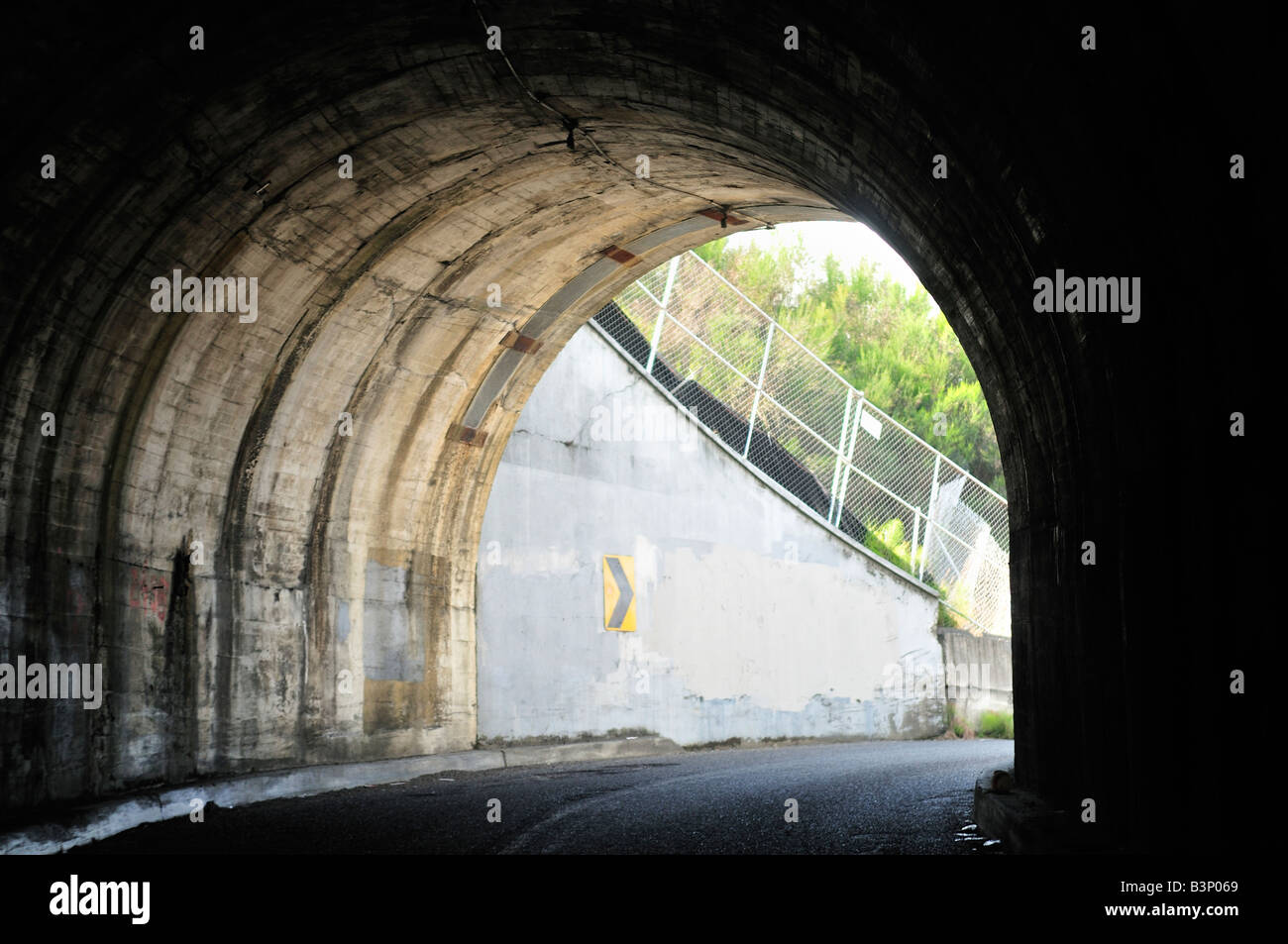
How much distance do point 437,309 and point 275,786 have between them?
4.79 metres

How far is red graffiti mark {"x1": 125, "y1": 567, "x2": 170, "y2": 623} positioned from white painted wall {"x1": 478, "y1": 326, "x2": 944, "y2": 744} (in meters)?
4.68

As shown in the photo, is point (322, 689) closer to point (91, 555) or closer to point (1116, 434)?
point (91, 555)

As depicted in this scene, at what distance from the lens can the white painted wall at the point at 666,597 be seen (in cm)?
1544

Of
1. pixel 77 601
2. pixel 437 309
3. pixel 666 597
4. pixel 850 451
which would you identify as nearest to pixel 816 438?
pixel 850 451

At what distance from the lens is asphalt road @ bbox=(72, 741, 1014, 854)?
7.48 metres

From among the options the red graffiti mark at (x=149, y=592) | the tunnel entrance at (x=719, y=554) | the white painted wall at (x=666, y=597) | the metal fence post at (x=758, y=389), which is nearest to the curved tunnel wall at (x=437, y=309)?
the red graffiti mark at (x=149, y=592)

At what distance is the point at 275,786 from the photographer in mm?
11320

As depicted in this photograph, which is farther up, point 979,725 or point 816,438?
point 816,438

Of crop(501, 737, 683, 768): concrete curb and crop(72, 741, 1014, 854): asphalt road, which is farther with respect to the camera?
crop(501, 737, 683, 768): concrete curb

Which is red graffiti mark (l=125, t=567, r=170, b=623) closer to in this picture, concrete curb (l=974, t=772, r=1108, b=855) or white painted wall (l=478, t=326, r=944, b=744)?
white painted wall (l=478, t=326, r=944, b=744)

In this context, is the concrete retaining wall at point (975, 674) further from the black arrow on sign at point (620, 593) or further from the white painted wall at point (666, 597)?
the black arrow on sign at point (620, 593)

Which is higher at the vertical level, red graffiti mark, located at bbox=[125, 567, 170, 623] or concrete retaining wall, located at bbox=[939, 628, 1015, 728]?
red graffiti mark, located at bbox=[125, 567, 170, 623]

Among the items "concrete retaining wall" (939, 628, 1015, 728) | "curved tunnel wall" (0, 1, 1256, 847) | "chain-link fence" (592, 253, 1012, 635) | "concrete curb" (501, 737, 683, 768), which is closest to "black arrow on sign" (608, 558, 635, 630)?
"concrete curb" (501, 737, 683, 768)

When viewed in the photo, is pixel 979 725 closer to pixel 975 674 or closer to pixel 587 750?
pixel 975 674
